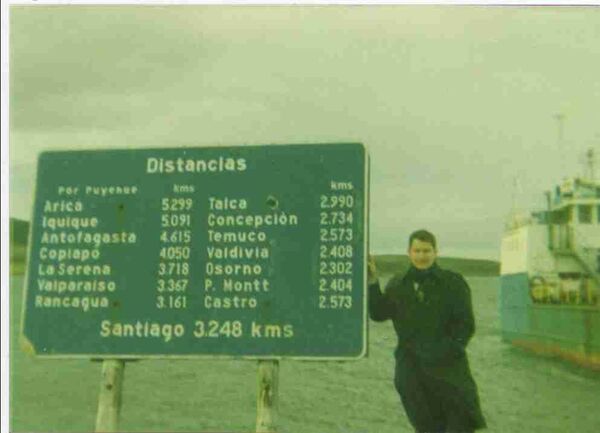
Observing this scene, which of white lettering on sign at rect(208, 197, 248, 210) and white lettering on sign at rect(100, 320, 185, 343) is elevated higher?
white lettering on sign at rect(208, 197, 248, 210)

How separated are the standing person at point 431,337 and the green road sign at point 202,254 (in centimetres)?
39

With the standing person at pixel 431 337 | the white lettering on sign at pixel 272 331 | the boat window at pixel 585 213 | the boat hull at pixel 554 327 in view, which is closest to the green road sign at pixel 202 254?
the white lettering on sign at pixel 272 331

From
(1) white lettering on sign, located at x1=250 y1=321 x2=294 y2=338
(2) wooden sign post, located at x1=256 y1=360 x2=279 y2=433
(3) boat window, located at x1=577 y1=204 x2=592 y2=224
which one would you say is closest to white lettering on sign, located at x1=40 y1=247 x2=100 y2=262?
(1) white lettering on sign, located at x1=250 y1=321 x2=294 y2=338

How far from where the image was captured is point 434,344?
15.6 feet

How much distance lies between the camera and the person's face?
4805mm

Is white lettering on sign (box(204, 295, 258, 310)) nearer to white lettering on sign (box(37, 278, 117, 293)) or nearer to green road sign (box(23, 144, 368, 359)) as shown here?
green road sign (box(23, 144, 368, 359))

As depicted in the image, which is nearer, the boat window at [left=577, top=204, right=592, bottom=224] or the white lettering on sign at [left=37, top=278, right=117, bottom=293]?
the white lettering on sign at [left=37, top=278, right=117, bottom=293]

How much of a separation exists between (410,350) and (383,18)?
2.65m

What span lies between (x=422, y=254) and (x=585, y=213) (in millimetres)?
7918

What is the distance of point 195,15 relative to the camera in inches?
249

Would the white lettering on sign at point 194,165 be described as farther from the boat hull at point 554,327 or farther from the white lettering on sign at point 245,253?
the boat hull at point 554,327

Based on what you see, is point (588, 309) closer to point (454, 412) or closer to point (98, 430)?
point (454, 412)

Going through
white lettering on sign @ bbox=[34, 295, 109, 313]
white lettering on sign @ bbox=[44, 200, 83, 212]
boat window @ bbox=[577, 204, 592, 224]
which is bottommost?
white lettering on sign @ bbox=[34, 295, 109, 313]

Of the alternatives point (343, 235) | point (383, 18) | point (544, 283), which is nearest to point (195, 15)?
point (383, 18)
